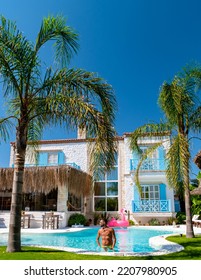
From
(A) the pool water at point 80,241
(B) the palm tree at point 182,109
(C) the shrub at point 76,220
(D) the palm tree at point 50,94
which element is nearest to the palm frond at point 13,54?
(D) the palm tree at point 50,94

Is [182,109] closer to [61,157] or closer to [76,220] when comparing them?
[76,220]

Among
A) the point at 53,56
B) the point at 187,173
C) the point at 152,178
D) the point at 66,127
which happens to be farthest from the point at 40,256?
the point at 152,178

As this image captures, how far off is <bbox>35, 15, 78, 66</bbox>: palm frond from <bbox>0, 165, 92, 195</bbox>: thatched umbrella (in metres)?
10.4

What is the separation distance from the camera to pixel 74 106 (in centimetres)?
694

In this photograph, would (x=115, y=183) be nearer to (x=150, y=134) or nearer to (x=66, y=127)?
(x=150, y=134)

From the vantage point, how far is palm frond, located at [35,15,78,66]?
762cm

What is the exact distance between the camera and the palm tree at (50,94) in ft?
22.6

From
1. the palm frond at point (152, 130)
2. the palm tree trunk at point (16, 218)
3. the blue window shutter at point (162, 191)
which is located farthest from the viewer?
the blue window shutter at point (162, 191)

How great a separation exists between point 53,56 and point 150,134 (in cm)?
499

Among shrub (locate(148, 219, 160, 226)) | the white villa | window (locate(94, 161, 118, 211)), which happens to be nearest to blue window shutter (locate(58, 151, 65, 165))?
the white villa

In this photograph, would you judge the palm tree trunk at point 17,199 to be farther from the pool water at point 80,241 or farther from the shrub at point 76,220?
the shrub at point 76,220

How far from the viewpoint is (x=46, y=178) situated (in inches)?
703

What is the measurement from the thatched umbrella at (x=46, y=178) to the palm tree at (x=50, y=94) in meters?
9.84

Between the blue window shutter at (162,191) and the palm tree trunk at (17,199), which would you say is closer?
the palm tree trunk at (17,199)
